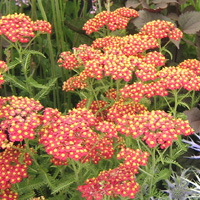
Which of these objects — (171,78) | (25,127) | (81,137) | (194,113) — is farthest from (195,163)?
(25,127)

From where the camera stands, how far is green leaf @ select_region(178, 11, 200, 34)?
8.48ft

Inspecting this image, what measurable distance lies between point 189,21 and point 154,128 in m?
1.33

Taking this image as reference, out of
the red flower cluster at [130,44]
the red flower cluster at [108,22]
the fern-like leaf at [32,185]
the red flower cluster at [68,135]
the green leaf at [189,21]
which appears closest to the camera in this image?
the red flower cluster at [68,135]

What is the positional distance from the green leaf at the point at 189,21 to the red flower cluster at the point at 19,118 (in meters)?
1.38

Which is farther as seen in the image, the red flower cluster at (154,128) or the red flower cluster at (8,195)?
the red flower cluster at (8,195)

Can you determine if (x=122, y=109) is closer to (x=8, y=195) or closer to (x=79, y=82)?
(x=79, y=82)

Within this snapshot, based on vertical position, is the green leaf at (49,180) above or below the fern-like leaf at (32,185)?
above

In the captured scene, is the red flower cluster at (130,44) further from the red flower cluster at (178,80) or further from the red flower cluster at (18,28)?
the red flower cluster at (18,28)

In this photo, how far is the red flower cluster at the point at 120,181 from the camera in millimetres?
1606

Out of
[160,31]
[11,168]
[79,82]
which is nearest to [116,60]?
[79,82]

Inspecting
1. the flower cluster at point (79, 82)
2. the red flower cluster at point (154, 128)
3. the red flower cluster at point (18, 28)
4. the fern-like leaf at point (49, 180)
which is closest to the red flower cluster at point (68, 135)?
the red flower cluster at point (154, 128)

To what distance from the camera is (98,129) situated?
5.61 feet

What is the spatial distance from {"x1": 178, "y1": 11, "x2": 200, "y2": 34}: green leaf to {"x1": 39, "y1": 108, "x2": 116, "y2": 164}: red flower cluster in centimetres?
126

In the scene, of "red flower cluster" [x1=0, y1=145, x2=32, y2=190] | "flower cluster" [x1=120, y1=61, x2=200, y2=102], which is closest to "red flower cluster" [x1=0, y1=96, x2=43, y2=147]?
"red flower cluster" [x1=0, y1=145, x2=32, y2=190]
